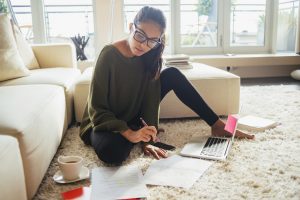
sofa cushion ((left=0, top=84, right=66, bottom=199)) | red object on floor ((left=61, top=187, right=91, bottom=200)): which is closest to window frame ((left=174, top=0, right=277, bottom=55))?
sofa cushion ((left=0, top=84, right=66, bottom=199))

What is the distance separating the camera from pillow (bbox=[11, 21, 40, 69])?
238 centimetres

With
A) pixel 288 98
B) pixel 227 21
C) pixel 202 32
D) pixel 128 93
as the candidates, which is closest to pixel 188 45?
pixel 202 32

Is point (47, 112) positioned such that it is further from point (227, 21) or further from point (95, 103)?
point (227, 21)

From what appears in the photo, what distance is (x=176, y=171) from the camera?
4.32 ft

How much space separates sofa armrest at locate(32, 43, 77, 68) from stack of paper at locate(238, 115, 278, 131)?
4.90ft

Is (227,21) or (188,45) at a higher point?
(227,21)

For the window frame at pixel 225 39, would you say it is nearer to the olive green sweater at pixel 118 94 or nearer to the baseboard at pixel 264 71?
the baseboard at pixel 264 71

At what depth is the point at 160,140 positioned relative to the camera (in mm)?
1716

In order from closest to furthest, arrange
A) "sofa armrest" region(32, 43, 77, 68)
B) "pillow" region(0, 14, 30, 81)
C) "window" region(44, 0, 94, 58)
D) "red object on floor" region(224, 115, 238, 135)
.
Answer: "red object on floor" region(224, 115, 238, 135), "pillow" region(0, 14, 30, 81), "sofa armrest" region(32, 43, 77, 68), "window" region(44, 0, 94, 58)

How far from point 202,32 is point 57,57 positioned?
2081mm

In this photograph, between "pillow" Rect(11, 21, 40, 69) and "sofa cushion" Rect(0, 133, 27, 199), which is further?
"pillow" Rect(11, 21, 40, 69)

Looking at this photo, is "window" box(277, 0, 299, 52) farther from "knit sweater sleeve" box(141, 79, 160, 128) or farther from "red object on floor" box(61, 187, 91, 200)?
"red object on floor" box(61, 187, 91, 200)

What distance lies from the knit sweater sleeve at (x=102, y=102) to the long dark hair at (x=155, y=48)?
0.21m

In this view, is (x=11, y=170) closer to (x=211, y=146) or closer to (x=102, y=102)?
(x=102, y=102)
